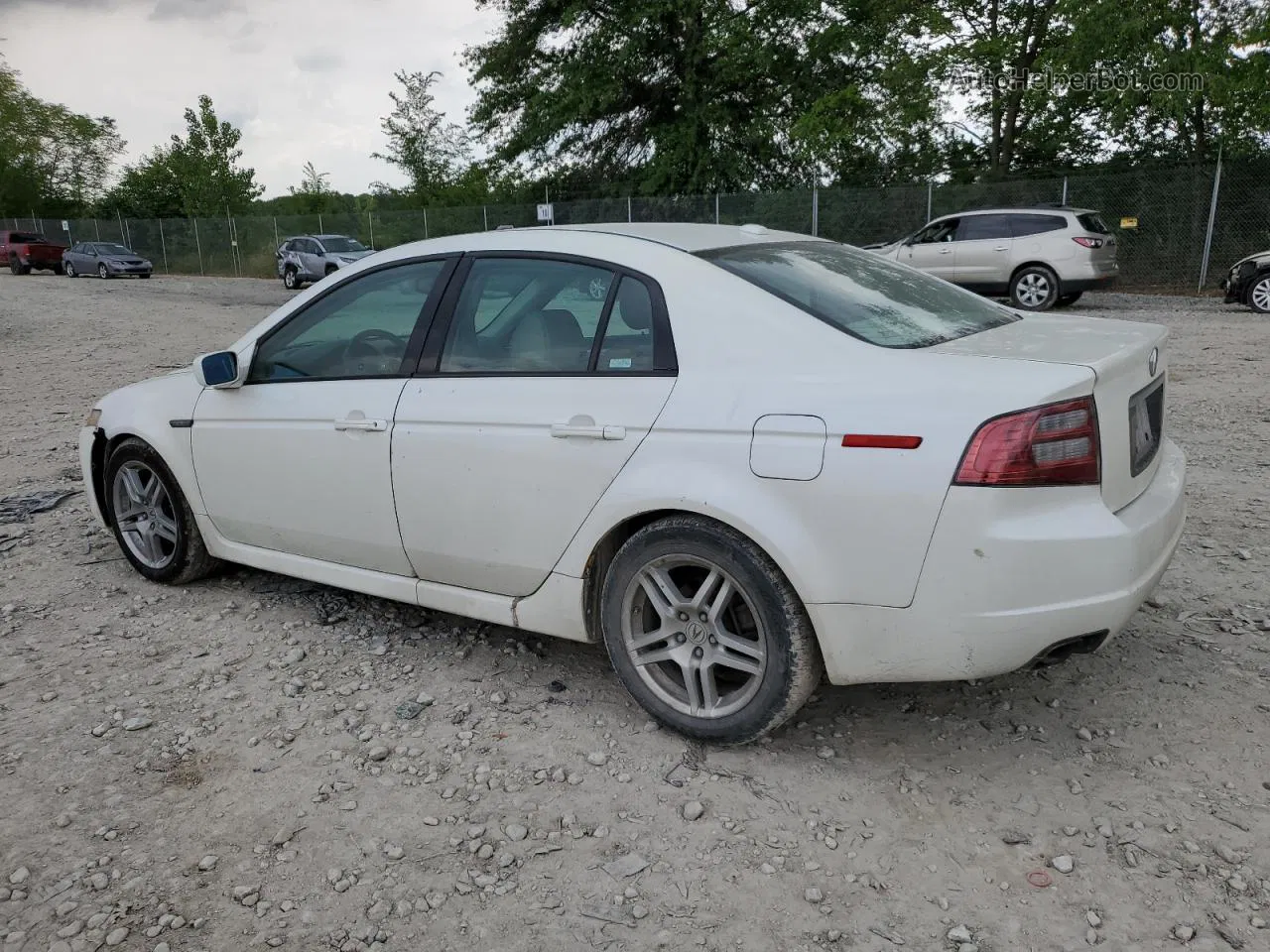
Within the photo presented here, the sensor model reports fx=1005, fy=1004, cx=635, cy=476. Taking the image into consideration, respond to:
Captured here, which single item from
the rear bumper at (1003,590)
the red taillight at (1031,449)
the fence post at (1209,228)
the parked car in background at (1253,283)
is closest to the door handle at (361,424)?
the rear bumper at (1003,590)

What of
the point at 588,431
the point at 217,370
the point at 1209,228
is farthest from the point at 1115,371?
the point at 1209,228

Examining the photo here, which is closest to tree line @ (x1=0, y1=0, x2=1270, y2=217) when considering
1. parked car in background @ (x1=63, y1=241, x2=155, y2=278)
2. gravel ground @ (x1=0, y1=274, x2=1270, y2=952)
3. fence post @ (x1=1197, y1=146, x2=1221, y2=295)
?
fence post @ (x1=1197, y1=146, x2=1221, y2=295)

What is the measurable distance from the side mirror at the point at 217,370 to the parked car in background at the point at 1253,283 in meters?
15.2

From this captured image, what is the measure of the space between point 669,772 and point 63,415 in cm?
814

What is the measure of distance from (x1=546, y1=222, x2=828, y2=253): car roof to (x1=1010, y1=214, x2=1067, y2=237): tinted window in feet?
44.7

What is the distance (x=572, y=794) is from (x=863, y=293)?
1.85m

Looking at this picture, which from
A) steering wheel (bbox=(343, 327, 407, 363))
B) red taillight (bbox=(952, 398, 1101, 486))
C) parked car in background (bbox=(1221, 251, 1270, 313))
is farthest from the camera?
parked car in background (bbox=(1221, 251, 1270, 313))

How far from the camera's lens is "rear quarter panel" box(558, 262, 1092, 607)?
2.63 meters

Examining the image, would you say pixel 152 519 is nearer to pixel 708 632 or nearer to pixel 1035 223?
pixel 708 632

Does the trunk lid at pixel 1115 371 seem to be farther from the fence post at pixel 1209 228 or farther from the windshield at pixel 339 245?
the windshield at pixel 339 245

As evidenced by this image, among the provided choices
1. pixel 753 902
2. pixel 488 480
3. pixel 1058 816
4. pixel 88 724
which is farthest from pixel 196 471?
pixel 1058 816

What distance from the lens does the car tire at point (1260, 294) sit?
575 inches

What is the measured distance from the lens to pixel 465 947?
7.75 ft

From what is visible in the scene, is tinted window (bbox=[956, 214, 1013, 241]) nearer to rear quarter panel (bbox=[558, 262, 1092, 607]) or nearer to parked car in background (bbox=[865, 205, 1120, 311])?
parked car in background (bbox=[865, 205, 1120, 311])
